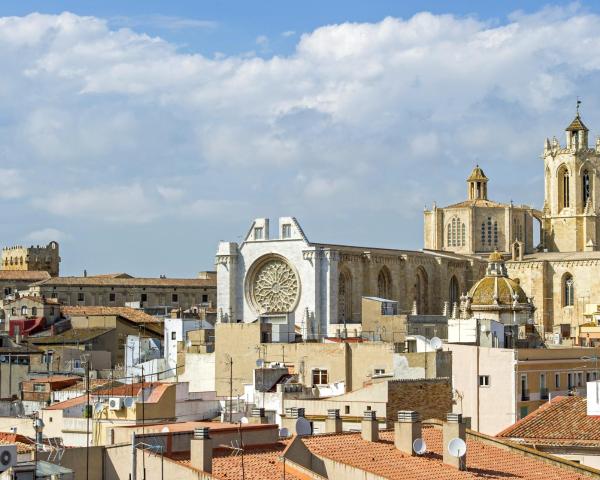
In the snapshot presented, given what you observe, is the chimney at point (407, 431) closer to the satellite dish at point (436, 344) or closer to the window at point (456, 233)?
the satellite dish at point (436, 344)

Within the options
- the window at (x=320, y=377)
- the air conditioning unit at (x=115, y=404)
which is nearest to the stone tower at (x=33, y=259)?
the window at (x=320, y=377)

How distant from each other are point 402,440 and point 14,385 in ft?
90.3

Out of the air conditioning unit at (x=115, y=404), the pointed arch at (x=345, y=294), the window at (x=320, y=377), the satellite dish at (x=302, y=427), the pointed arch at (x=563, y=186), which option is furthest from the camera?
the pointed arch at (x=563, y=186)

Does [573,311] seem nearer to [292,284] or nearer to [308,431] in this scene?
[292,284]

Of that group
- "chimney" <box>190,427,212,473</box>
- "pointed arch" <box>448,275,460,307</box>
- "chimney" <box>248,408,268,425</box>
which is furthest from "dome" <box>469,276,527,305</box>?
"chimney" <box>190,427,212,473</box>

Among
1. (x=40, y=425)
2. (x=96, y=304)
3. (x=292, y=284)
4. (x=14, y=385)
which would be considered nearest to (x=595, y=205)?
(x=292, y=284)

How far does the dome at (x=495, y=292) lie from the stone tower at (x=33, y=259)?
292ft

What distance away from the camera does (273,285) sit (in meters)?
89.4

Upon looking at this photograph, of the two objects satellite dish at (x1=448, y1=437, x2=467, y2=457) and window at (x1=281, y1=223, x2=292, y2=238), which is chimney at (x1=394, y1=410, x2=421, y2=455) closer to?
satellite dish at (x1=448, y1=437, x2=467, y2=457)

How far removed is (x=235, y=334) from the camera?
2032 inches

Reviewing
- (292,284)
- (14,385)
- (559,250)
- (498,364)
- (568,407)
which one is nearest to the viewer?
(568,407)

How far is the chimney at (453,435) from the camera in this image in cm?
2456

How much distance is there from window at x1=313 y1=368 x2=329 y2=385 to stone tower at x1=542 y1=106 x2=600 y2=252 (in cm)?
6017

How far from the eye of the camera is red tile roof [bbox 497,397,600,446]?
1113 inches
